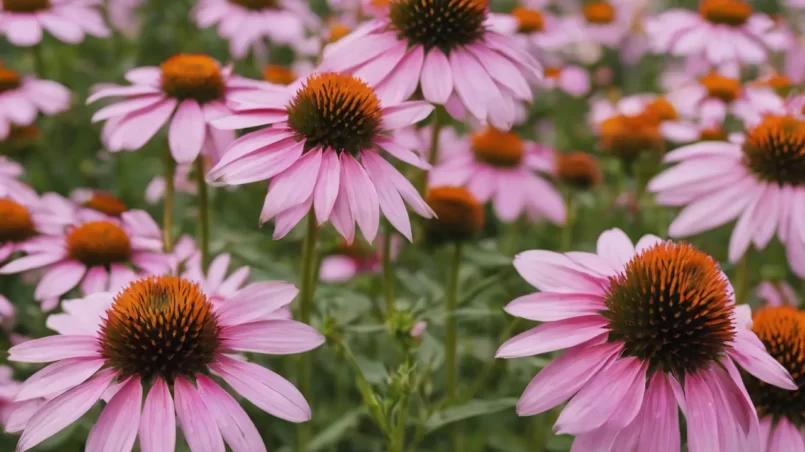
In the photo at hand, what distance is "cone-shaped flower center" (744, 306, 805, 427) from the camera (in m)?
1.15

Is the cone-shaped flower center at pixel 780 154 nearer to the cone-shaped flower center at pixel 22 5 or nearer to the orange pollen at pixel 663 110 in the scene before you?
the orange pollen at pixel 663 110

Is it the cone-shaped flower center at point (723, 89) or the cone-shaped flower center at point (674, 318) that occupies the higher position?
the cone-shaped flower center at point (723, 89)

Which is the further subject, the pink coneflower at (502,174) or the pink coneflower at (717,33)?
the pink coneflower at (717,33)

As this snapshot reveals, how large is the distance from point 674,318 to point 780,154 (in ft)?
2.17

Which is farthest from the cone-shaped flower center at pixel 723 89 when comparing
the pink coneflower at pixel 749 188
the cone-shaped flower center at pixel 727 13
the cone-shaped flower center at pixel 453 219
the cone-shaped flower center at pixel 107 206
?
the cone-shaped flower center at pixel 107 206

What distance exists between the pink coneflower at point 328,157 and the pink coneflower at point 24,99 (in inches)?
33.8

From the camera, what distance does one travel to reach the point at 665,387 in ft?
3.27

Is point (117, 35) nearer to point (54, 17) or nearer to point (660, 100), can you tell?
point (54, 17)

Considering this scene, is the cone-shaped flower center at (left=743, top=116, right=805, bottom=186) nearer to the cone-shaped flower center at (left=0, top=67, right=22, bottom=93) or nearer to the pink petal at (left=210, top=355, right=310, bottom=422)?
the pink petal at (left=210, top=355, right=310, bottom=422)

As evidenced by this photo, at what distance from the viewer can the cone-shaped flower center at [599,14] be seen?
11.1ft

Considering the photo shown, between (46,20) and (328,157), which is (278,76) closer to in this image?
(46,20)

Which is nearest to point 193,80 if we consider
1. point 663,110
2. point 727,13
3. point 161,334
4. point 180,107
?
point 180,107

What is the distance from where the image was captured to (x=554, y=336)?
102 centimetres

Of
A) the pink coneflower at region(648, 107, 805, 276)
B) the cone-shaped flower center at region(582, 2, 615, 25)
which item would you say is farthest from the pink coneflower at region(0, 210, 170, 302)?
the cone-shaped flower center at region(582, 2, 615, 25)
